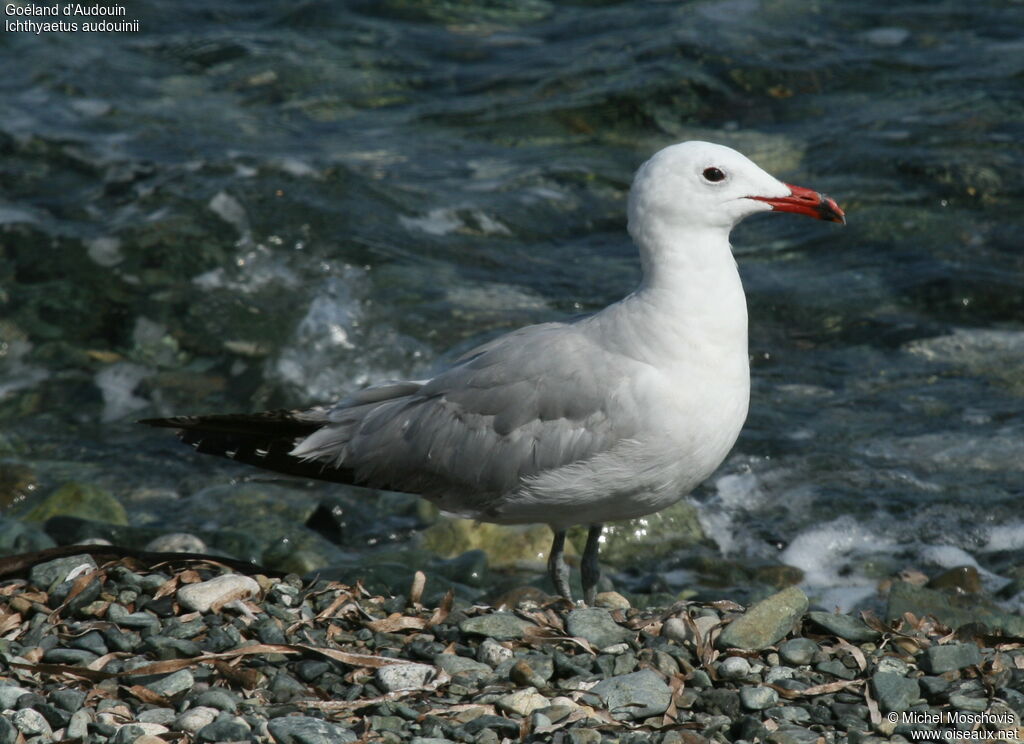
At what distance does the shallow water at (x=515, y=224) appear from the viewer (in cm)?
790

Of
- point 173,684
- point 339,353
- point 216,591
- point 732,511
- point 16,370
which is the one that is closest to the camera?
point 173,684

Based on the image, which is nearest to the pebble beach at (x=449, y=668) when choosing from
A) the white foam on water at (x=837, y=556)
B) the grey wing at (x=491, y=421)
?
the grey wing at (x=491, y=421)

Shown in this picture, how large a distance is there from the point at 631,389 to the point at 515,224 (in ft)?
21.0

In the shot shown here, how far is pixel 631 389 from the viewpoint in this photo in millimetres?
4906

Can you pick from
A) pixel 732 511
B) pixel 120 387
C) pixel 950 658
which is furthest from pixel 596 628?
pixel 120 387

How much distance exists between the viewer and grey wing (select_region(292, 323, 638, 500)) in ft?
16.4

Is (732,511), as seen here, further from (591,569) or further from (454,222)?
(454,222)

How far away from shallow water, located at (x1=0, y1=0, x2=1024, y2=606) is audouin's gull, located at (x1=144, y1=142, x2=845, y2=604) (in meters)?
2.09

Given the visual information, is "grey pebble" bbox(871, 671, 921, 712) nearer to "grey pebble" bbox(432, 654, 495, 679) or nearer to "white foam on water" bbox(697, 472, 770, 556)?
"grey pebble" bbox(432, 654, 495, 679)

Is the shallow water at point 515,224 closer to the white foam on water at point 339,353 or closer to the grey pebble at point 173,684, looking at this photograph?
the white foam on water at point 339,353

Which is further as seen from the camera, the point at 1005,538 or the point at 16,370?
the point at 16,370

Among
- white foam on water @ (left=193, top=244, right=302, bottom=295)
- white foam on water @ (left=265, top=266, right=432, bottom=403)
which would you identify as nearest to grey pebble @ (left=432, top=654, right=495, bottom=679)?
white foam on water @ (left=265, top=266, right=432, bottom=403)

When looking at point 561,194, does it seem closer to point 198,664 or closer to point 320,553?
point 320,553

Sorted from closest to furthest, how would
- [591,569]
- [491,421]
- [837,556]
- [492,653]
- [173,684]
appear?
1. [173,684]
2. [492,653]
3. [491,421]
4. [591,569]
5. [837,556]
